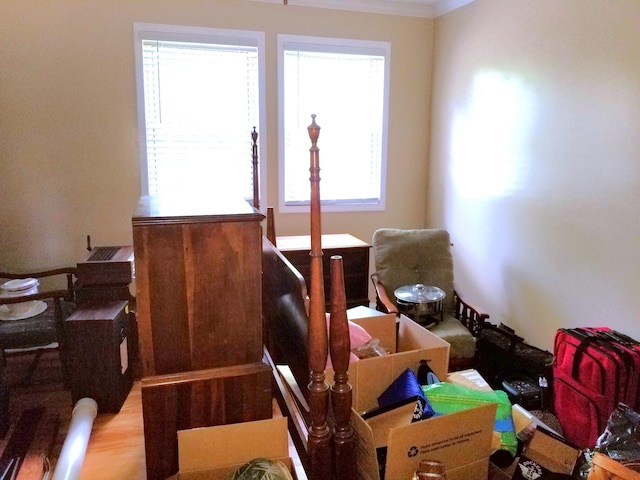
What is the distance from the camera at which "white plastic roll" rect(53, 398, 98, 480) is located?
1845mm

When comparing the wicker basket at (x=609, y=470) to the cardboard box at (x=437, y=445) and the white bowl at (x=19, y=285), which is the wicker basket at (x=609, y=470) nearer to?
the cardboard box at (x=437, y=445)

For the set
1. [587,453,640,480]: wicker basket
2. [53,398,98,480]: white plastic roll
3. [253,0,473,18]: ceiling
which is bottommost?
[53,398,98,480]: white plastic roll

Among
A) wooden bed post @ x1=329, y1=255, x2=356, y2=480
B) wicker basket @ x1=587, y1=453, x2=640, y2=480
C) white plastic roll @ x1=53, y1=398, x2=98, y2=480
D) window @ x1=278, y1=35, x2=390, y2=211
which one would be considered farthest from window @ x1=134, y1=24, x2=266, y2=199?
wicker basket @ x1=587, y1=453, x2=640, y2=480

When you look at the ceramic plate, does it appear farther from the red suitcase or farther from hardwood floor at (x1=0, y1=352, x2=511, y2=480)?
→ the red suitcase

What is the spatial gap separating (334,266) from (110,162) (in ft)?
8.87

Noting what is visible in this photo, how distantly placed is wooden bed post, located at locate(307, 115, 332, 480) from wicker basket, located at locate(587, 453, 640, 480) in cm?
89

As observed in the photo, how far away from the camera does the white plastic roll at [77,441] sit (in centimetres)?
184

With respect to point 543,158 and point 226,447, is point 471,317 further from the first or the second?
point 226,447

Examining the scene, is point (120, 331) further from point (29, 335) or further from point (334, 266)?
point (334, 266)

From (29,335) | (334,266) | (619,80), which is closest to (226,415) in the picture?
(334,266)

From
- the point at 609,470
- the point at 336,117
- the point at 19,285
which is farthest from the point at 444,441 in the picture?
the point at 336,117

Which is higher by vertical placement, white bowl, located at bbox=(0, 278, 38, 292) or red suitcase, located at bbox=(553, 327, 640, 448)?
white bowl, located at bbox=(0, 278, 38, 292)

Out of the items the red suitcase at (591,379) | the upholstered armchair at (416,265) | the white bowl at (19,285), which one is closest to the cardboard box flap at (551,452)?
the red suitcase at (591,379)

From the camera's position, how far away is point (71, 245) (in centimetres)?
352
